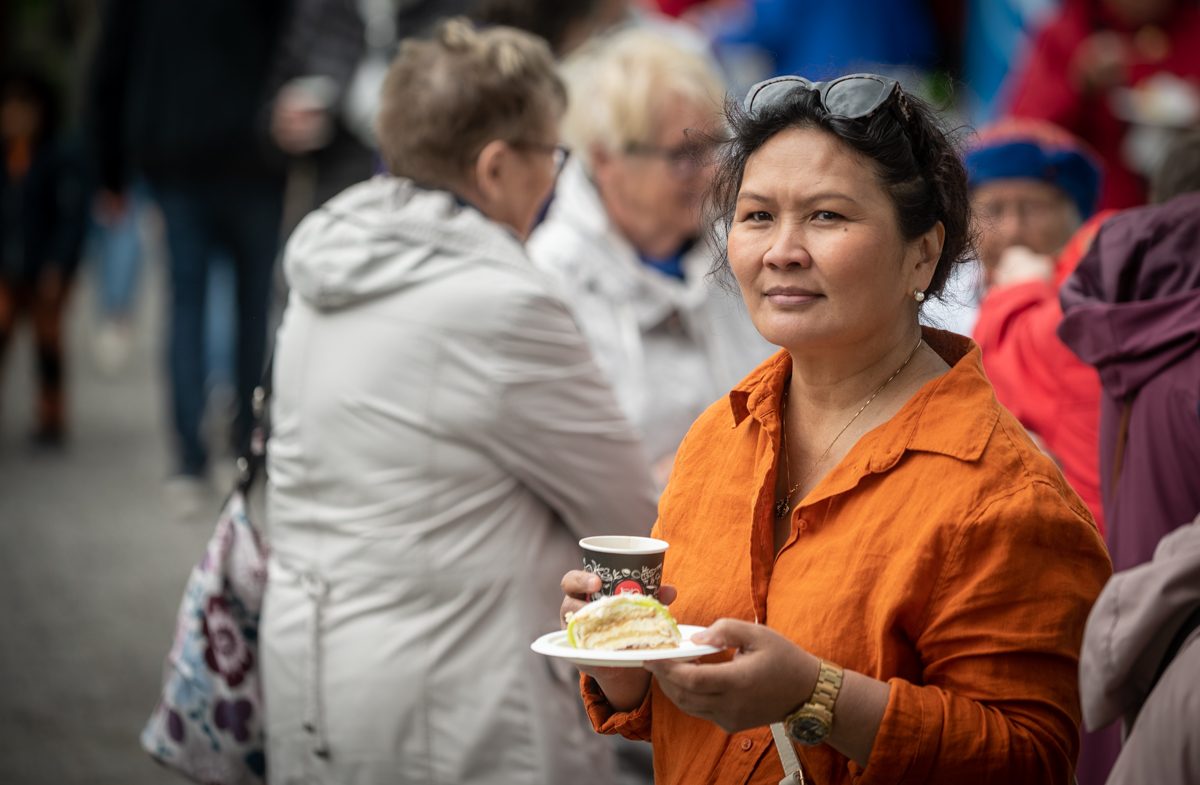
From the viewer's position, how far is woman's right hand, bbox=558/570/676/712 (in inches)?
68.2

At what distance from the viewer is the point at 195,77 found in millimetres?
6441

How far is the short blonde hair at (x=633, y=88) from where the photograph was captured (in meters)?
3.63

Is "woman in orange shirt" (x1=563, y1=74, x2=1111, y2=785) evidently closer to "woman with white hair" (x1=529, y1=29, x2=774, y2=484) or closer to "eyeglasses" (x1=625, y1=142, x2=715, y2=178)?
"woman with white hair" (x1=529, y1=29, x2=774, y2=484)

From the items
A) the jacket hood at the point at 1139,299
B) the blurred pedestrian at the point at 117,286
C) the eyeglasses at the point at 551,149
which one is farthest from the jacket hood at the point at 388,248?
the blurred pedestrian at the point at 117,286

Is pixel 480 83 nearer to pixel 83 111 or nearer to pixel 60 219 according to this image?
A: pixel 83 111

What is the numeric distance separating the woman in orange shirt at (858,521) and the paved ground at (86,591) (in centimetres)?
278

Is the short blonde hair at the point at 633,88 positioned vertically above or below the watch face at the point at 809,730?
above

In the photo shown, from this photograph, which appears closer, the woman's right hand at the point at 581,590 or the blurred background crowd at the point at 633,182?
the woman's right hand at the point at 581,590

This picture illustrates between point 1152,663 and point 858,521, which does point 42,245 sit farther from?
point 1152,663

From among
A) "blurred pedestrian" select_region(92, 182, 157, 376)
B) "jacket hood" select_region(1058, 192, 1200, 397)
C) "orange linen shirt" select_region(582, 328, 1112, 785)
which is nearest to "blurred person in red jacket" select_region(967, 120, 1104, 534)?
"jacket hood" select_region(1058, 192, 1200, 397)

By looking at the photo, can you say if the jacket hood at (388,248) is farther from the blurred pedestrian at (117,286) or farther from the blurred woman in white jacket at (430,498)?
→ the blurred pedestrian at (117,286)

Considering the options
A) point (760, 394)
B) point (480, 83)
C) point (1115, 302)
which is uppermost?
point (480, 83)

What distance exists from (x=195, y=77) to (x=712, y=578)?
5639mm

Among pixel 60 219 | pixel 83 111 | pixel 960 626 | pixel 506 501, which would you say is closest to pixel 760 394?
pixel 960 626
